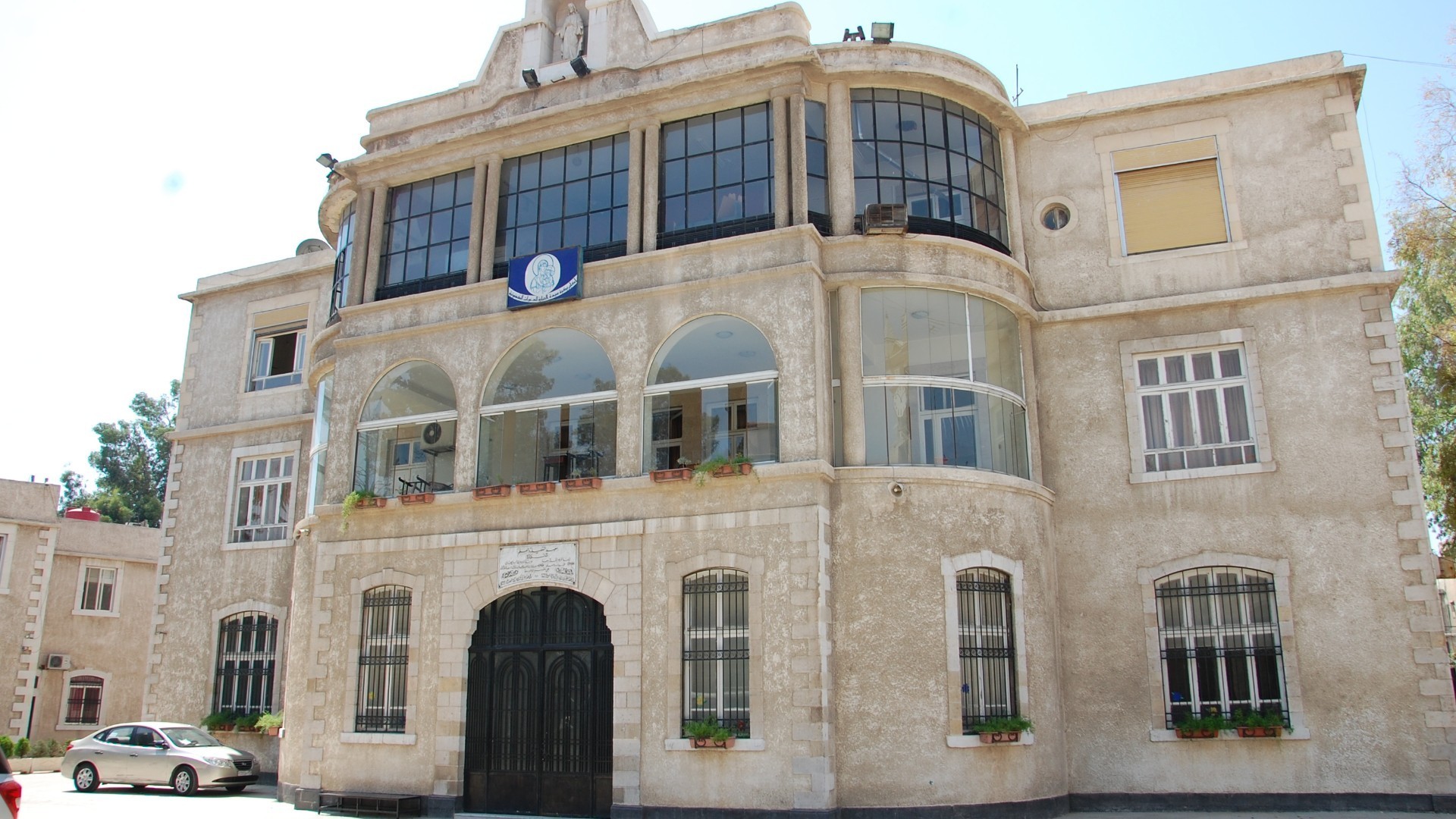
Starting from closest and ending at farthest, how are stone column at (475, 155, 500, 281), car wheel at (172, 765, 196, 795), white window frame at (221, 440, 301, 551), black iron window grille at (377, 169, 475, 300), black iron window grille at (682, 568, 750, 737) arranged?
black iron window grille at (682, 568, 750, 737), stone column at (475, 155, 500, 281), black iron window grille at (377, 169, 475, 300), car wheel at (172, 765, 196, 795), white window frame at (221, 440, 301, 551)

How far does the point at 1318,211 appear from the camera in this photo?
16.5 metres

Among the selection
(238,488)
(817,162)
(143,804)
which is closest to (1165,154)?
(817,162)

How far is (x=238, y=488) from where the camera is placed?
22906mm

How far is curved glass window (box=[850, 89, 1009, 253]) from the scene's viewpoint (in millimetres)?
16344

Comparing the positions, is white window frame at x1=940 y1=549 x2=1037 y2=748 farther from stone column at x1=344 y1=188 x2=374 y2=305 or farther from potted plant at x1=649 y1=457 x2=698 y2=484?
stone column at x1=344 y1=188 x2=374 y2=305

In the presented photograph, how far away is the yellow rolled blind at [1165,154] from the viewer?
1728 centimetres

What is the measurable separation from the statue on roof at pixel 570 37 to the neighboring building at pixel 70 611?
55.6 ft

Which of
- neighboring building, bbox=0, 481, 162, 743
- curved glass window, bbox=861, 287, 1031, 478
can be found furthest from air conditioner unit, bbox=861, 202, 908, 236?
neighboring building, bbox=0, 481, 162, 743

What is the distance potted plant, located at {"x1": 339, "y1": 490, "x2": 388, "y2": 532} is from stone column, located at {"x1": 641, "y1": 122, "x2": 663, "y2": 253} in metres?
5.75

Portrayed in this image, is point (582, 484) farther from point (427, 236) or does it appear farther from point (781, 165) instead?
point (427, 236)

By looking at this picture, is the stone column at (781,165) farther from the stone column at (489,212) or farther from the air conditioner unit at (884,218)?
the stone column at (489,212)

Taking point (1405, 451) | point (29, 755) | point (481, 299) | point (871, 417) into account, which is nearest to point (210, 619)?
point (29, 755)

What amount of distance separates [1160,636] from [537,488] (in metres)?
9.30

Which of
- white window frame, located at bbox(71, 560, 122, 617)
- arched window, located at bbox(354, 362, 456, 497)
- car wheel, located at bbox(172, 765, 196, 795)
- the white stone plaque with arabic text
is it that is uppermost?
arched window, located at bbox(354, 362, 456, 497)
